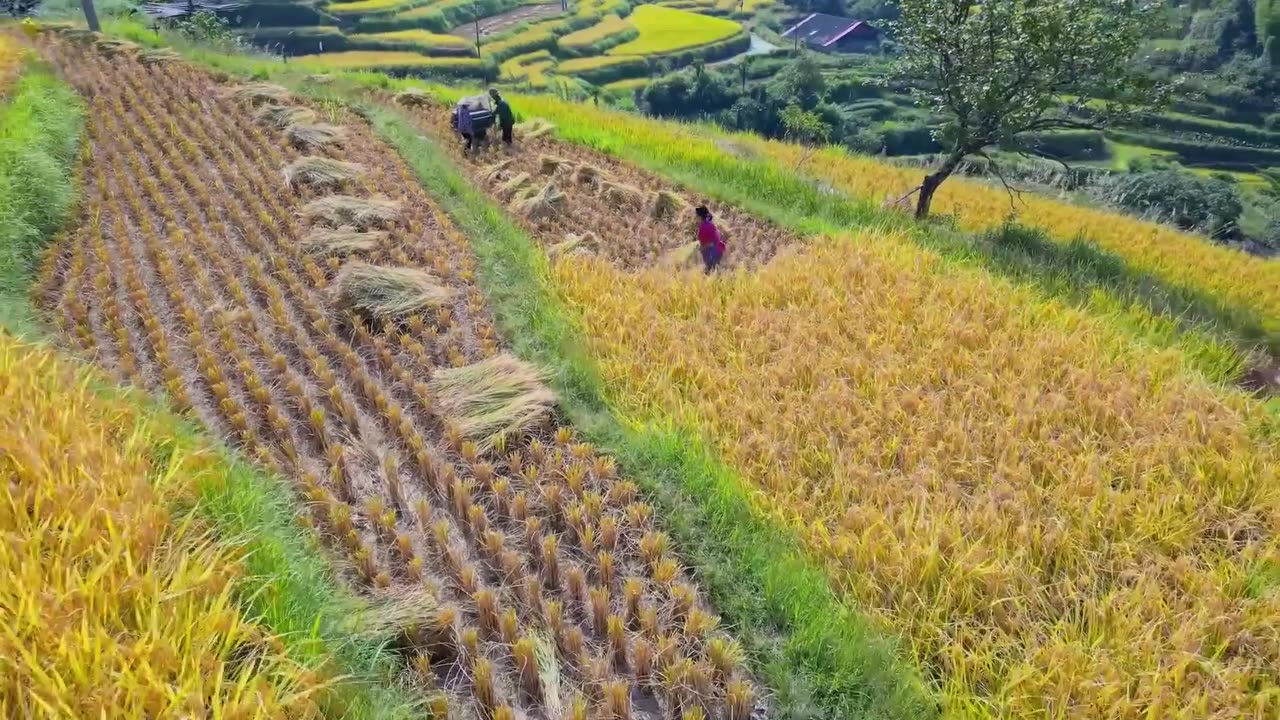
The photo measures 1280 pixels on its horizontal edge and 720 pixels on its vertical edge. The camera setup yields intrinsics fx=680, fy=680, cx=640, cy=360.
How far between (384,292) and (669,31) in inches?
1910

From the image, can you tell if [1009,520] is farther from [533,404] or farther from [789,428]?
[533,404]

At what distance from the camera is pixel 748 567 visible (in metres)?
2.78

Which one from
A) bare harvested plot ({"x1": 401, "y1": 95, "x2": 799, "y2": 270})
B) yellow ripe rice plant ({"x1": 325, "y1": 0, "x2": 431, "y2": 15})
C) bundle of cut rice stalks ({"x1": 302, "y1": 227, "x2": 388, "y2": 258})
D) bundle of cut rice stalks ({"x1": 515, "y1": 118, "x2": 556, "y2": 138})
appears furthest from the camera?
yellow ripe rice plant ({"x1": 325, "y1": 0, "x2": 431, "y2": 15})

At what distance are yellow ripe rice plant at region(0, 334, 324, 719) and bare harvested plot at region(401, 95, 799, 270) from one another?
3883 millimetres

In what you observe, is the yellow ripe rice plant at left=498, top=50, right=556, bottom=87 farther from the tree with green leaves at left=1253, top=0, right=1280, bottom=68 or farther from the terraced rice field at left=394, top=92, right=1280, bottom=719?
the tree with green leaves at left=1253, top=0, right=1280, bottom=68

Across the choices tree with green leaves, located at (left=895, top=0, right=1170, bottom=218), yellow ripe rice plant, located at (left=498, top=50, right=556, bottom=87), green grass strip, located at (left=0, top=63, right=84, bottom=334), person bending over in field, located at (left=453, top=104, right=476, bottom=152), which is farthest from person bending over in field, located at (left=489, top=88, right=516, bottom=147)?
yellow ripe rice plant, located at (left=498, top=50, right=556, bottom=87)

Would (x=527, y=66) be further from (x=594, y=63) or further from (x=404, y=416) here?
(x=404, y=416)

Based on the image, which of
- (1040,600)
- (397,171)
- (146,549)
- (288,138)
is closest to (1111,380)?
(1040,600)

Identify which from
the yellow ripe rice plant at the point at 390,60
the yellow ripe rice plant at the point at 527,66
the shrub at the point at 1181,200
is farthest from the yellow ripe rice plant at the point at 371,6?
the shrub at the point at 1181,200

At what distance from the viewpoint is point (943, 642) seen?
2.42m

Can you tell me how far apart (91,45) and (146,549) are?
14.8 m

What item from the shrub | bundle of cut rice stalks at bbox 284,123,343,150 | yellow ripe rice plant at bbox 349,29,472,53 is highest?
yellow ripe rice plant at bbox 349,29,472,53

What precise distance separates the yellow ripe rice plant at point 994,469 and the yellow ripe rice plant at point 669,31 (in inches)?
1648

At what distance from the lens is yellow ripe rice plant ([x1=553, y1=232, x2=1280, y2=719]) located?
2.33 metres
